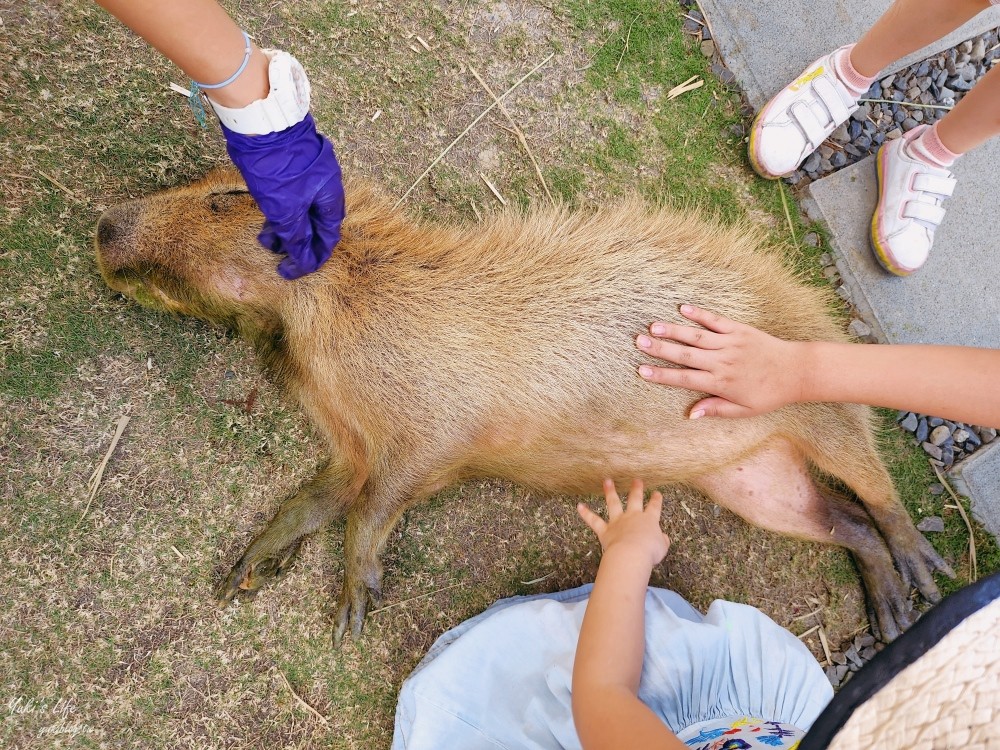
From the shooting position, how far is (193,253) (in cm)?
246

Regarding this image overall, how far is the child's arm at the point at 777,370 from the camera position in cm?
218

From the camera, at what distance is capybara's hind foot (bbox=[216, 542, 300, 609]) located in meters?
2.66

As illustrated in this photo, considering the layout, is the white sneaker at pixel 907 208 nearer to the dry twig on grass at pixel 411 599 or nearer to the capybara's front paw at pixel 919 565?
the capybara's front paw at pixel 919 565

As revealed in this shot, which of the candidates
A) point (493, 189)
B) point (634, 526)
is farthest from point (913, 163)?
point (634, 526)

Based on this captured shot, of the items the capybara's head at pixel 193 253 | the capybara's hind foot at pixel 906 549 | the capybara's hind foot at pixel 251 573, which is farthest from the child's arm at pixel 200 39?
the capybara's hind foot at pixel 906 549

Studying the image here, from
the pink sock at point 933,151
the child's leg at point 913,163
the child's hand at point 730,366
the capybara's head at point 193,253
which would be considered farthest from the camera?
the pink sock at point 933,151

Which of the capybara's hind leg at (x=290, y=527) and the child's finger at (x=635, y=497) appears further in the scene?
the capybara's hind leg at (x=290, y=527)

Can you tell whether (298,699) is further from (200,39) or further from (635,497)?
(200,39)

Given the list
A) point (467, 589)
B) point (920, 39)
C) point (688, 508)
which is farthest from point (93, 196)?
point (920, 39)

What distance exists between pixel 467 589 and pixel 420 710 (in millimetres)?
526

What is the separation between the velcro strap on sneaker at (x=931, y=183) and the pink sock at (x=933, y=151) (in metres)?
0.06

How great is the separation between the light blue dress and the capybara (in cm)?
46

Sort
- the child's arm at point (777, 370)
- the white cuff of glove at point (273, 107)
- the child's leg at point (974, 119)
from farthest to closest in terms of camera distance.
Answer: the child's leg at point (974, 119)
the child's arm at point (777, 370)
the white cuff of glove at point (273, 107)

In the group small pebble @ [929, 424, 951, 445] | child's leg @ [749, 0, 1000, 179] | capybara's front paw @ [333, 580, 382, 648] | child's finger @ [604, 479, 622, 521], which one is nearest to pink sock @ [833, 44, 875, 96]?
child's leg @ [749, 0, 1000, 179]
